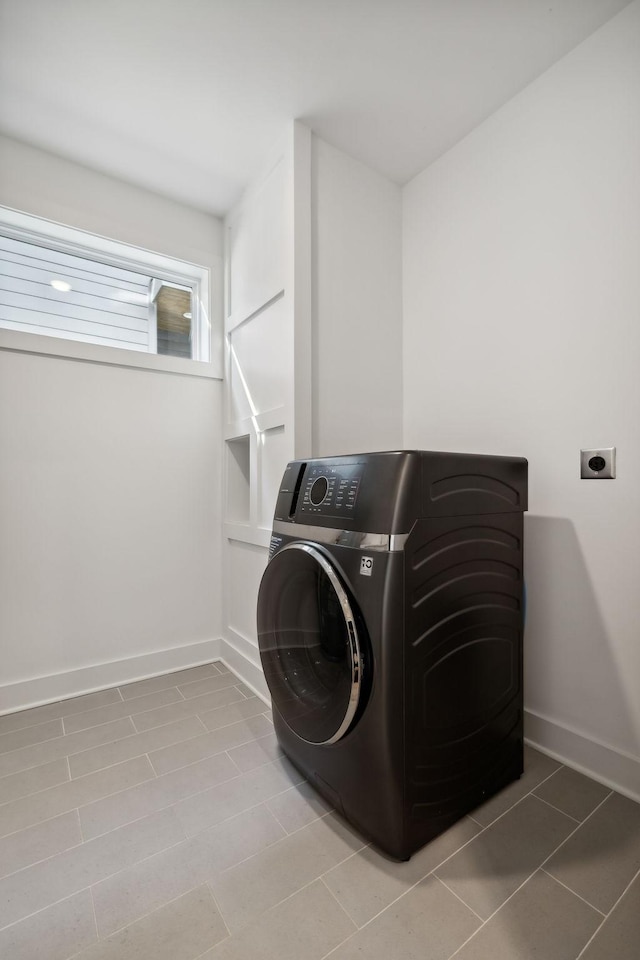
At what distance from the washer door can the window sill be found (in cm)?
133

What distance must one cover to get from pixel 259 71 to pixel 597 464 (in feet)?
5.91

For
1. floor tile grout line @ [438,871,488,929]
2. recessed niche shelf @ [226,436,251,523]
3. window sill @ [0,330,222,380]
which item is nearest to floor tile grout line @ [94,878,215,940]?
floor tile grout line @ [438,871,488,929]

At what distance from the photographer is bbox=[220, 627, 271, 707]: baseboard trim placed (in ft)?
6.17

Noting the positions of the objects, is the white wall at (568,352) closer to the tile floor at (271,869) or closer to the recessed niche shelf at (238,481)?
the tile floor at (271,869)

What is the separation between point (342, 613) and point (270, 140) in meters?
1.96

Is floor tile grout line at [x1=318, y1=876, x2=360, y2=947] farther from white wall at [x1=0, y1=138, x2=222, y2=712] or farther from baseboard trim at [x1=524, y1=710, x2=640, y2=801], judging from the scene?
white wall at [x1=0, y1=138, x2=222, y2=712]

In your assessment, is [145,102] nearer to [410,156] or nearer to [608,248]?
[410,156]

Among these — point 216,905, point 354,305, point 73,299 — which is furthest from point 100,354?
point 216,905

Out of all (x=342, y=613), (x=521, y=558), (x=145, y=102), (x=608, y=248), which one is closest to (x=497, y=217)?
(x=608, y=248)

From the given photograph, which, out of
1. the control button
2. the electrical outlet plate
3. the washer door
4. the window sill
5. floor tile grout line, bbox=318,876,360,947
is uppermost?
the window sill

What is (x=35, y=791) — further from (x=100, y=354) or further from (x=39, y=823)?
(x=100, y=354)

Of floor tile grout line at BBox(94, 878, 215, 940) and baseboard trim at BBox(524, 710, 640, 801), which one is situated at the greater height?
baseboard trim at BBox(524, 710, 640, 801)

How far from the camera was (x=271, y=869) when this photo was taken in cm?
104

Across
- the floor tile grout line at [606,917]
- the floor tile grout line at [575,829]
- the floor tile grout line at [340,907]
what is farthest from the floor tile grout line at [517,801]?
the floor tile grout line at [340,907]
